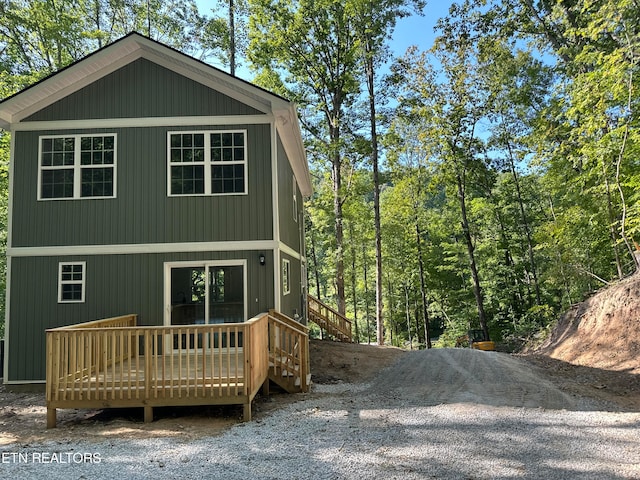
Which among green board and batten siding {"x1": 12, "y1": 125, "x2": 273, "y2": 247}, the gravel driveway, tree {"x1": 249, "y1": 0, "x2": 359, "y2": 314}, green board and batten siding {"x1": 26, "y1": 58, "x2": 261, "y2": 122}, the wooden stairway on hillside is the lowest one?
the gravel driveway

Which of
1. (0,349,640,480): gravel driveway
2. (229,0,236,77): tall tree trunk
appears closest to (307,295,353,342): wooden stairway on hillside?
(0,349,640,480): gravel driveway

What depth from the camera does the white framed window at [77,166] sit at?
918 centimetres

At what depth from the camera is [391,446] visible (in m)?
4.64

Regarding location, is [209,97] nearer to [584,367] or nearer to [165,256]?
[165,256]

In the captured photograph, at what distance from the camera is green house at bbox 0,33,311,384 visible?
8820 millimetres

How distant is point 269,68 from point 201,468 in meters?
18.8

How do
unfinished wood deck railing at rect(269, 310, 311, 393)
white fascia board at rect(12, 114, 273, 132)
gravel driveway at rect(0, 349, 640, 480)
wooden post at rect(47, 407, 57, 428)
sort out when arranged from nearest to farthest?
gravel driveway at rect(0, 349, 640, 480) < wooden post at rect(47, 407, 57, 428) < unfinished wood deck railing at rect(269, 310, 311, 393) < white fascia board at rect(12, 114, 273, 132)

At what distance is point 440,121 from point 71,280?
55.5ft

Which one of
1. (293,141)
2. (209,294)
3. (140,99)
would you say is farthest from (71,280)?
(293,141)

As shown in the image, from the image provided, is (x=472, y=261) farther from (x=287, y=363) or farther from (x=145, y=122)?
(x=145, y=122)

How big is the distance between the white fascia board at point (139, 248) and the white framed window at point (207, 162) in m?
1.11

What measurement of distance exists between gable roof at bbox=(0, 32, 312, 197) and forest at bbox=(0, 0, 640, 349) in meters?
8.39

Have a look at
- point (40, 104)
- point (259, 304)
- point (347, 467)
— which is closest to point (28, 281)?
point (40, 104)

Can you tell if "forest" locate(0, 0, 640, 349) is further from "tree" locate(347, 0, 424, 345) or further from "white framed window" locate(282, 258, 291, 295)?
"white framed window" locate(282, 258, 291, 295)
